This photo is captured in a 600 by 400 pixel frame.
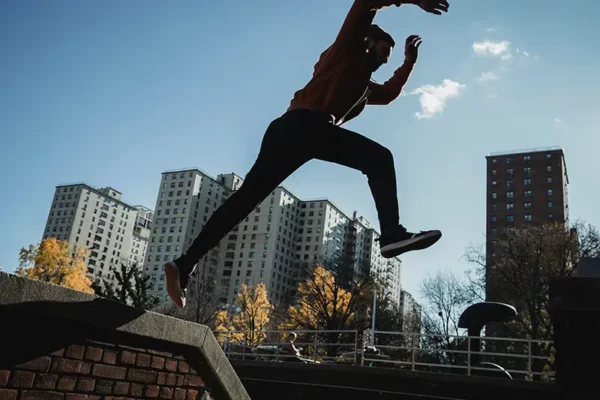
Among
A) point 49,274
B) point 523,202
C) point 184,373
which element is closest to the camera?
point 184,373

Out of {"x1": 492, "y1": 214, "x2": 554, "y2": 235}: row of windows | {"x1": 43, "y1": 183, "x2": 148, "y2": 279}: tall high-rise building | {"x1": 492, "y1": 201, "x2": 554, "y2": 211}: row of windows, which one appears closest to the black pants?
{"x1": 492, "y1": 214, "x2": 554, "y2": 235}: row of windows

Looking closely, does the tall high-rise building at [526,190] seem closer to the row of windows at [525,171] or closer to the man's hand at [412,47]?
the row of windows at [525,171]

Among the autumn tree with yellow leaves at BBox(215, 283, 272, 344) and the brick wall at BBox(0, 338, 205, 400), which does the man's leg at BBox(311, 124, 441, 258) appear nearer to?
the brick wall at BBox(0, 338, 205, 400)

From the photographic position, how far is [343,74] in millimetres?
3094

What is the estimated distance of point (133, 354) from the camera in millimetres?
2693

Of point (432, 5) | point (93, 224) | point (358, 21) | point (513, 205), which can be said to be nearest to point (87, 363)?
point (358, 21)

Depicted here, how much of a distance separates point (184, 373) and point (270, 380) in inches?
387

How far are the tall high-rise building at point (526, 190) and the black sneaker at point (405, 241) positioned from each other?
258 ft

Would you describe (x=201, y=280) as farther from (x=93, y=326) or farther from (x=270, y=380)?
(x=93, y=326)

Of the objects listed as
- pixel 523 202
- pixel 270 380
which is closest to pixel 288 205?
pixel 523 202

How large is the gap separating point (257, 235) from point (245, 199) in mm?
110781

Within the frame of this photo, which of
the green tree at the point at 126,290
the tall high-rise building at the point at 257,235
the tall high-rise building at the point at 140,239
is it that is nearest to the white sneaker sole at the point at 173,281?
the green tree at the point at 126,290

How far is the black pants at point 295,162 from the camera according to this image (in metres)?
2.97

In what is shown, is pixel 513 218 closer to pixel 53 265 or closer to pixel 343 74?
pixel 53 265
